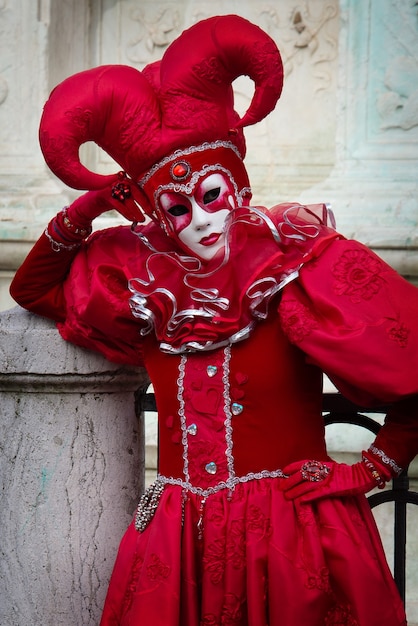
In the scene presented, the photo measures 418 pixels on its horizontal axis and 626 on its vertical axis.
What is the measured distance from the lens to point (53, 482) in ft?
7.14

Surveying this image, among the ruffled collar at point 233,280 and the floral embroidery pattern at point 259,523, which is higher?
the ruffled collar at point 233,280

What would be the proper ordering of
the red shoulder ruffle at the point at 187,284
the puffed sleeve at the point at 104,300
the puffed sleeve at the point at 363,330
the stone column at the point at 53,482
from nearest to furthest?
the puffed sleeve at the point at 363,330 < the red shoulder ruffle at the point at 187,284 < the puffed sleeve at the point at 104,300 < the stone column at the point at 53,482

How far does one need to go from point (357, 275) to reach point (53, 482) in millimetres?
810

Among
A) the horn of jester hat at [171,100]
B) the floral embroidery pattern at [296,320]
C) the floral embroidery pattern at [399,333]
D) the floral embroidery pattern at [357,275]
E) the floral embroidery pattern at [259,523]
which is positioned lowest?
the floral embroidery pattern at [259,523]

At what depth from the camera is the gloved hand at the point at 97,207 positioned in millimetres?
1976

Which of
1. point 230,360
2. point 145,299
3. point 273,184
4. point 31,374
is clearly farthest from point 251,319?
point 273,184

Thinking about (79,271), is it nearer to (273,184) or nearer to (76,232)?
(76,232)

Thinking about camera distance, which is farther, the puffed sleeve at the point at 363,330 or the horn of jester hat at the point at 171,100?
the horn of jester hat at the point at 171,100

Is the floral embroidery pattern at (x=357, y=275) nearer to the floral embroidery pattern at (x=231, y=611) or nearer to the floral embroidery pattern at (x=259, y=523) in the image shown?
the floral embroidery pattern at (x=259, y=523)

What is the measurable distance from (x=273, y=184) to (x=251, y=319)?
2.17 metres

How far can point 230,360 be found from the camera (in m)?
1.91

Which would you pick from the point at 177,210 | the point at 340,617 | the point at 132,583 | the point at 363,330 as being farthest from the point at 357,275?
the point at 132,583

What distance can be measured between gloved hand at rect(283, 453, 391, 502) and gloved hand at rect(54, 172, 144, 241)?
1.88ft

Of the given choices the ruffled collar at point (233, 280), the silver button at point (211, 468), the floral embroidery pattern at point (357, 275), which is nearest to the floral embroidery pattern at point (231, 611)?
the silver button at point (211, 468)
